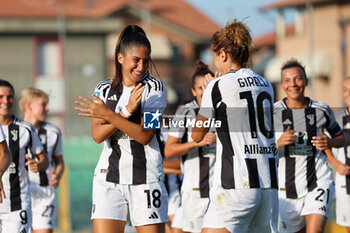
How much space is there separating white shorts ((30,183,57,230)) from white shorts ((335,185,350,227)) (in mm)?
3603

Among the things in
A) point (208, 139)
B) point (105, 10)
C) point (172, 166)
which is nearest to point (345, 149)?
point (208, 139)

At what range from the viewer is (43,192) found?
9984 mm

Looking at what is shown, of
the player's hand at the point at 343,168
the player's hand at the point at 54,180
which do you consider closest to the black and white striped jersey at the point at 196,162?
the player's hand at the point at 343,168

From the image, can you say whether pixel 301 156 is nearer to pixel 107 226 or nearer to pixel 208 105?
pixel 208 105

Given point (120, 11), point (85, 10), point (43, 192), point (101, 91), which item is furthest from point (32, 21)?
point (101, 91)

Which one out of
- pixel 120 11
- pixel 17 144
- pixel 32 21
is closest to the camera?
pixel 17 144

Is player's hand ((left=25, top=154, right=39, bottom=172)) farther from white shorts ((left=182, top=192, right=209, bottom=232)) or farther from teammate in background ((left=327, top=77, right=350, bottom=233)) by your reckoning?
teammate in background ((left=327, top=77, right=350, bottom=233))

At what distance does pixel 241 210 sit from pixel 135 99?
48.9 inches

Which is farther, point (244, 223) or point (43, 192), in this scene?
point (43, 192)

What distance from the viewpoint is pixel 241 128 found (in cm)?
617

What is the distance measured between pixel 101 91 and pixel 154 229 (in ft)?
4.20

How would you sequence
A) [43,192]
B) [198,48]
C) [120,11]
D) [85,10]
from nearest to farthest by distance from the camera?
[43,192]
[85,10]
[120,11]
[198,48]

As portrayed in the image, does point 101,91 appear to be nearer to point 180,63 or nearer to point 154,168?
point 154,168

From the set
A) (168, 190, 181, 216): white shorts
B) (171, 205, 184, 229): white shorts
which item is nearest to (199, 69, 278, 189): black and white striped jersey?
(171, 205, 184, 229): white shorts
